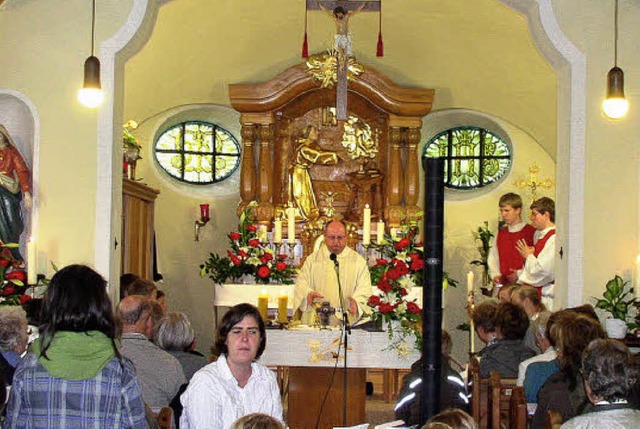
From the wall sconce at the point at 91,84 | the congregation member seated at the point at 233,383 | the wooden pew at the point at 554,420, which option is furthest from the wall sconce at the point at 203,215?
the wooden pew at the point at 554,420

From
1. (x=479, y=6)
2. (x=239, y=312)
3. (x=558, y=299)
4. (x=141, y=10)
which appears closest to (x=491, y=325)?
(x=558, y=299)

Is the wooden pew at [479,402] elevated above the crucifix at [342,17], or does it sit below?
below

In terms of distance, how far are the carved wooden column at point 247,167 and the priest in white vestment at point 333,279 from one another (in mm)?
3714

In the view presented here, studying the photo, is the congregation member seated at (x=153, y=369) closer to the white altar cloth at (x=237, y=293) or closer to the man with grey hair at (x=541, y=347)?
the man with grey hair at (x=541, y=347)

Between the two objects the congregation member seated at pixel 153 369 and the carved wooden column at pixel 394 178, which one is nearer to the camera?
the congregation member seated at pixel 153 369

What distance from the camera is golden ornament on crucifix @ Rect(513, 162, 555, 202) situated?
1363 centimetres

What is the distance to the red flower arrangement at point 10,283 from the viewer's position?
25.4 feet

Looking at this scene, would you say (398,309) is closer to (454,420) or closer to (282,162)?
(454,420)

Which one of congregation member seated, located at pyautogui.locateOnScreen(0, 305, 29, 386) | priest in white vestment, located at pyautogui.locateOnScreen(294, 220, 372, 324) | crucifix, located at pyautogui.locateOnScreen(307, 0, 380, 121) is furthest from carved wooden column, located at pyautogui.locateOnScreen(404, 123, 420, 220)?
congregation member seated, located at pyautogui.locateOnScreen(0, 305, 29, 386)

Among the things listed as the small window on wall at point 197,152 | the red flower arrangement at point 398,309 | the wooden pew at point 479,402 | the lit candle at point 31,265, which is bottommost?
the wooden pew at point 479,402

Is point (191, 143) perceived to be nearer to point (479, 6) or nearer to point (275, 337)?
point (479, 6)

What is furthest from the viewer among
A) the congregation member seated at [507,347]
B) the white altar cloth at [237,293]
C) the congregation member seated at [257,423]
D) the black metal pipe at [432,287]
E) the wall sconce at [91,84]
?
the white altar cloth at [237,293]

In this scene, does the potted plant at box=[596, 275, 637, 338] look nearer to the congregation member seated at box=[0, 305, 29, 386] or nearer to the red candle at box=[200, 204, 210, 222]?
the congregation member seated at box=[0, 305, 29, 386]

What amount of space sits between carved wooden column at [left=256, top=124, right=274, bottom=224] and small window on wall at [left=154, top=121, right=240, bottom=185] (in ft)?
3.51
